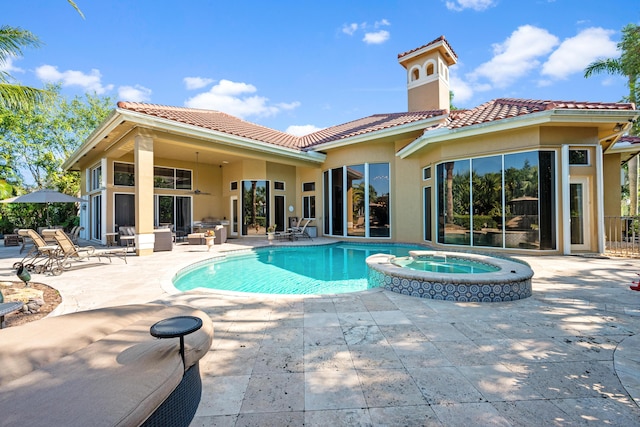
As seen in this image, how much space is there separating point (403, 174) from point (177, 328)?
11.6 meters

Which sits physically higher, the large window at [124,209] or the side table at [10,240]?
the large window at [124,209]

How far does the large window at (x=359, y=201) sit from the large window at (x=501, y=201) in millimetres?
2936

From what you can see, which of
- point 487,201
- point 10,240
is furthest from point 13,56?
point 487,201

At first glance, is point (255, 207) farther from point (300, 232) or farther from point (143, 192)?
point (143, 192)

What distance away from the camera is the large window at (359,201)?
1249cm

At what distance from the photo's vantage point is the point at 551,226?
7.97 meters

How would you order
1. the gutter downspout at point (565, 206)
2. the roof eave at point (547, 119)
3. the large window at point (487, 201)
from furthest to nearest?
the large window at point (487, 201), the gutter downspout at point (565, 206), the roof eave at point (547, 119)

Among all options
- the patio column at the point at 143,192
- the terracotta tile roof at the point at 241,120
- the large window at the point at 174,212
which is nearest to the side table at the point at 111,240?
the large window at the point at 174,212

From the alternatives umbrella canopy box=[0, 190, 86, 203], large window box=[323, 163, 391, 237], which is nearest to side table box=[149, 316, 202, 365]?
large window box=[323, 163, 391, 237]

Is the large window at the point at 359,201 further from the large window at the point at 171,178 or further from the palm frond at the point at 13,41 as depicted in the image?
the palm frond at the point at 13,41

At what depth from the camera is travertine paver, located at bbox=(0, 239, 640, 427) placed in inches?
74.6

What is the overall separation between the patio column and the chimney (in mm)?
11992

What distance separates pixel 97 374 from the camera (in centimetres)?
146

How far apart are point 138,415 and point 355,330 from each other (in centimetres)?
238
